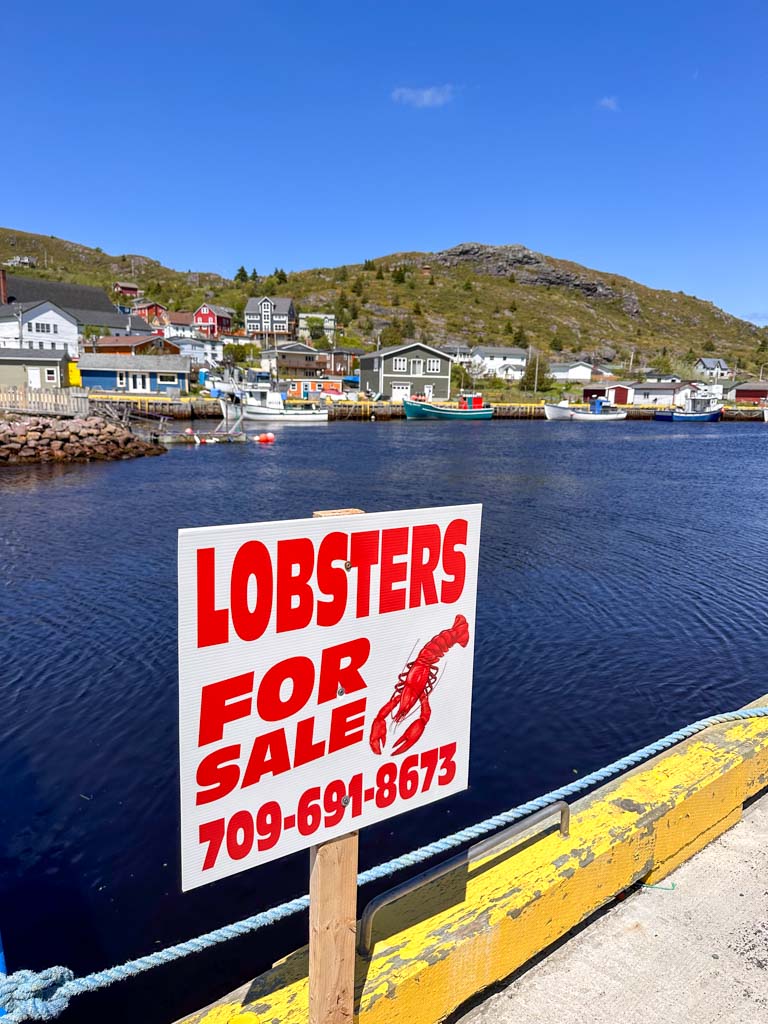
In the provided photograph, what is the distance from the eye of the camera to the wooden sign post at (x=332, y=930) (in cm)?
258

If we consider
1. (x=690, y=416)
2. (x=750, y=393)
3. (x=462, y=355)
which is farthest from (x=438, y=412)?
(x=750, y=393)

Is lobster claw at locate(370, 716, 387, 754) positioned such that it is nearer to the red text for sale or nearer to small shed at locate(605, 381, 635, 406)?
the red text for sale

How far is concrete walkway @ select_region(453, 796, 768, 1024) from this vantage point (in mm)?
3193

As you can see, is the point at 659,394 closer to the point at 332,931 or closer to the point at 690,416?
the point at 690,416

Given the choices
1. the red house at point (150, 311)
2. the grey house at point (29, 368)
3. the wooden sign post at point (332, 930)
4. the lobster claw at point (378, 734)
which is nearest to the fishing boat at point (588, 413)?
the grey house at point (29, 368)

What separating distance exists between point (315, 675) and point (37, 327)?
3503 inches

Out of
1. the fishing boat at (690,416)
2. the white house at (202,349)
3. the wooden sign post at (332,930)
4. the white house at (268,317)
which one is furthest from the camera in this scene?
the white house at (268,317)

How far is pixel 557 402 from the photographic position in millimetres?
95938

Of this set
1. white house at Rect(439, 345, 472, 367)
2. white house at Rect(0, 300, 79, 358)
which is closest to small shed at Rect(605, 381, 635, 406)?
white house at Rect(439, 345, 472, 367)

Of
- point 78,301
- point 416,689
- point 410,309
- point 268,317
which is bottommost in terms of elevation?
point 416,689

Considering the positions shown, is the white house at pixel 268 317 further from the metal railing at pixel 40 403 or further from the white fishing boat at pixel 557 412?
the metal railing at pixel 40 403

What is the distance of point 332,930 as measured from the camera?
2598 millimetres

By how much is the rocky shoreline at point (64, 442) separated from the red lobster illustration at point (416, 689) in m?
37.5

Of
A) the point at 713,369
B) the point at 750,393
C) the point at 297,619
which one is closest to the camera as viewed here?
the point at 297,619
